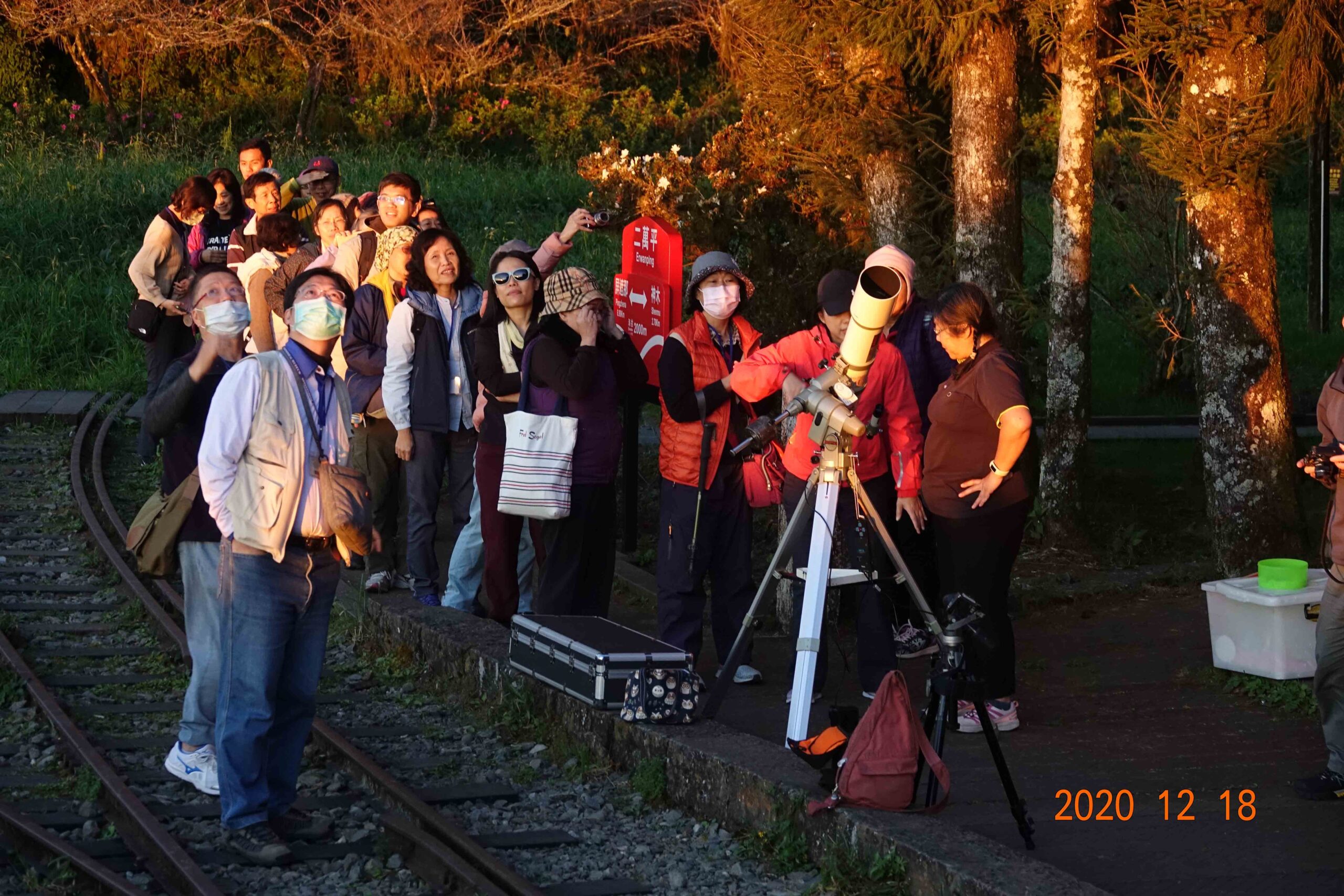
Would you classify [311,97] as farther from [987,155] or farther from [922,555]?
[922,555]

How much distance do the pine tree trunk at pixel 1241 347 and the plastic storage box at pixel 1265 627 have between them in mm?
1988

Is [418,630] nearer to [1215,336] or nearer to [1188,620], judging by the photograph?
[1188,620]

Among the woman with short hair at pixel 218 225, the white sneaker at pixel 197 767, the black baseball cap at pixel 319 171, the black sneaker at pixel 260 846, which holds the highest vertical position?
the black baseball cap at pixel 319 171

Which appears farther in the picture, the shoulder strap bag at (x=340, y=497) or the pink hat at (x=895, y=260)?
the pink hat at (x=895, y=260)

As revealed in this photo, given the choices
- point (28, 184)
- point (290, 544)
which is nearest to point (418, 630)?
point (290, 544)

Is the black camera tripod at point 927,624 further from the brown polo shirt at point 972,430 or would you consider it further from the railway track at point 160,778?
the railway track at point 160,778

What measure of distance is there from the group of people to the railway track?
0.80 ft

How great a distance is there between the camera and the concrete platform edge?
16.5 ft

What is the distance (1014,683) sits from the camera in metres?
7.12

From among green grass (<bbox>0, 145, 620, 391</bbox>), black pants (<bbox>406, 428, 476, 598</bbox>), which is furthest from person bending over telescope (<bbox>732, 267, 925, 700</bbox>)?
green grass (<bbox>0, 145, 620, 391</bbox>)

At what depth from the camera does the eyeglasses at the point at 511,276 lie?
8.45m

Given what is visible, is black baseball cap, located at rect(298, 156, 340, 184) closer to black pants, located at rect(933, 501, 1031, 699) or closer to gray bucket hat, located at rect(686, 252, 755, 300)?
gray bucket hat, located at rect(686, 252, 755, 300)

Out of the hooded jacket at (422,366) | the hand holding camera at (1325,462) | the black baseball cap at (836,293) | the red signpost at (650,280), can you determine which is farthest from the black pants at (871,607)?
the hooded jacket at (422,366)

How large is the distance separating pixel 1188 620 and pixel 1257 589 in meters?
1.62
